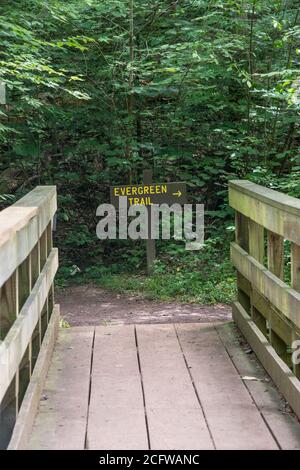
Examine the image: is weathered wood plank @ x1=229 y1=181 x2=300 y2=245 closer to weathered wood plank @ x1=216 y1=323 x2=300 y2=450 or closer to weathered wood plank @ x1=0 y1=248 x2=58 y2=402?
weathered wood plank @ x1=216 y1=323 x2=300 y2=450

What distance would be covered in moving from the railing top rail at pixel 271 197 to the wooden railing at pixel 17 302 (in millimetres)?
1229

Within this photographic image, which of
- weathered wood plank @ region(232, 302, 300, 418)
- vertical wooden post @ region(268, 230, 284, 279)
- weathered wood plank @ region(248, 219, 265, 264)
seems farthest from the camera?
weathered wood plank @ region(248, 219, 265, 264)

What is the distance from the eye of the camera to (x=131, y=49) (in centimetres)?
938

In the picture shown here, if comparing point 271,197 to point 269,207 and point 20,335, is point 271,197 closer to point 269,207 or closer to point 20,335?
point 269,207

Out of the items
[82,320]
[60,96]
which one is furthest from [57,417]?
[60,96]

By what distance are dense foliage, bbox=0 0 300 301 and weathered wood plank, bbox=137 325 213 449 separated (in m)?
3.53

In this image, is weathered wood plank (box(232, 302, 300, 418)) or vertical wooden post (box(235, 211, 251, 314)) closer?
weathered wood plank (box(232, 302, 300, 418))

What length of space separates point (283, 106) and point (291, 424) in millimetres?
7065

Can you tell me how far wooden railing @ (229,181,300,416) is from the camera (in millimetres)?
3316

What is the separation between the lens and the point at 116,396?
365 centimetres

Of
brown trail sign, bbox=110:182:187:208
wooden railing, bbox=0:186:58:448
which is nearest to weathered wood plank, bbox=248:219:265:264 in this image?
wooden railing, bbox=0:186:58:448

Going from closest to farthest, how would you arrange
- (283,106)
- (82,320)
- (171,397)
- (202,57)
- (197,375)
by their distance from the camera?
(171,397), (197,375), (82,320), (202,57), (283,106)

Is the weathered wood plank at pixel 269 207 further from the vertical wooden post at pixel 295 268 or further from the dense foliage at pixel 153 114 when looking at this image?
the dense foliage at pixel 153 114

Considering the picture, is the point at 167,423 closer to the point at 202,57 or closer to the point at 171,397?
the point at 171,397
